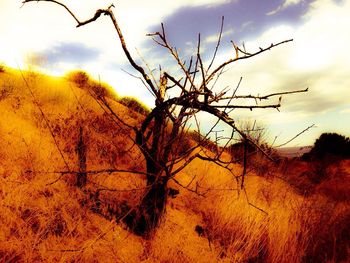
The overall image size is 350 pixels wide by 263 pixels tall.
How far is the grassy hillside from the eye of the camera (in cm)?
286

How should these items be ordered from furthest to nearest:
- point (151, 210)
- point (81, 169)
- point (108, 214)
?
point (81, 169), point (151, 210), point (108, 214)

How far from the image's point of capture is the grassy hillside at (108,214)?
9.39ft

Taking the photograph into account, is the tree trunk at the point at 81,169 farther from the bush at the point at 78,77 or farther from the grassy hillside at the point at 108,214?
the bush at the point at 78,77

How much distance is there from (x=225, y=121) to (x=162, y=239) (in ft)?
4.51

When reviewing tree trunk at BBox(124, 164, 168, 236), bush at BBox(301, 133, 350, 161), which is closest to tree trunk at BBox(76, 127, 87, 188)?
tree trunk at BBox(124, 164, 168, 236)

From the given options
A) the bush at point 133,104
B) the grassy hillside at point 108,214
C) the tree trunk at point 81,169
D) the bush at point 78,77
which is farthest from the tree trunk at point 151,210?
the bush at point 78,77

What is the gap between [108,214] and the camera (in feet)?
11.3

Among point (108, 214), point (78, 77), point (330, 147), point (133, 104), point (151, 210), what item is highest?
point (330, 147)

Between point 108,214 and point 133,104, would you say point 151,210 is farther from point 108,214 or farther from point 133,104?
point 133,104

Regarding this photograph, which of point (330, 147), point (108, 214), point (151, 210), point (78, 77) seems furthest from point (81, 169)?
point (330, 147)

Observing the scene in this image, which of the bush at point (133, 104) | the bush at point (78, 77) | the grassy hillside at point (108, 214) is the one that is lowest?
the grassy hillside at point (108, 214)

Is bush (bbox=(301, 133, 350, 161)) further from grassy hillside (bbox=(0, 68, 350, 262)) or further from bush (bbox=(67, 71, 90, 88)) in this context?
bush (bbox=(67, 71, 90, 88))

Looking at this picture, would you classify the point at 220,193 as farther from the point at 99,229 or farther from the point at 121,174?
the point at 99,229

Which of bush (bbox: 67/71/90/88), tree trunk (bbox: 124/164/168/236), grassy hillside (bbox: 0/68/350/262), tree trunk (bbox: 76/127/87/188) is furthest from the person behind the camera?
bush (bbox: 67/71/90/88)
